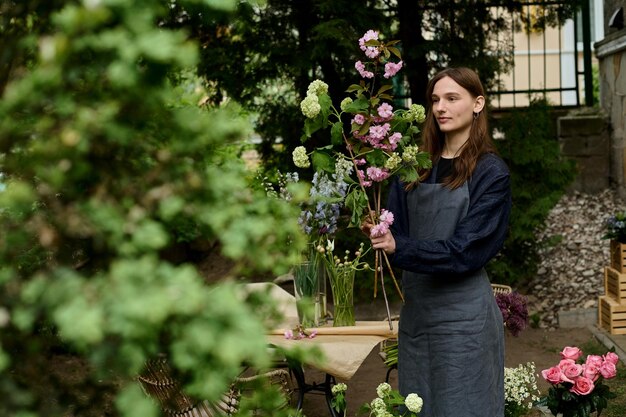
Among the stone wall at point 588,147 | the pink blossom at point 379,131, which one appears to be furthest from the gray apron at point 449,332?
the stone wall at point 588,147

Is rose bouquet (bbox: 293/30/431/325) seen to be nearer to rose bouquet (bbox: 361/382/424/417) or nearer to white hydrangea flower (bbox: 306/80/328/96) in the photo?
white hydrangea flower (bbox: 306/80/328/96)

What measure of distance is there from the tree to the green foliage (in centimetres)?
674

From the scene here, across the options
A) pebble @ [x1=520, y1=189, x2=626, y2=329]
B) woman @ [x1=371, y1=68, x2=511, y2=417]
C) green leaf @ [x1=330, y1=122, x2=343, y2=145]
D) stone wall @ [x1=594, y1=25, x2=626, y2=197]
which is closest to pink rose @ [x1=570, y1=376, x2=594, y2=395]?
woman @ [x1=371, y1=68, x2=511, y2=417]

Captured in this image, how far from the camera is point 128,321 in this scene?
1096 mm

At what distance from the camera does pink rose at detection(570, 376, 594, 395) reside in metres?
3.88

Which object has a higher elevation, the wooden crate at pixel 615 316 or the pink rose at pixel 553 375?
the pink rose at pixel 553 375

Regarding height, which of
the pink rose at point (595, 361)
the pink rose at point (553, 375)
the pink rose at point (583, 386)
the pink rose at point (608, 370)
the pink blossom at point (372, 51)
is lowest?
the pink rose at point (583, 386)

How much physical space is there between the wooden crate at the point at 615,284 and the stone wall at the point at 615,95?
2.51m

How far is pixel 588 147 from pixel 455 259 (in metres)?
7.51

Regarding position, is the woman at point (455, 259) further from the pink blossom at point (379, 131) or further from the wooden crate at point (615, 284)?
the wooden crate at point (615, 284)

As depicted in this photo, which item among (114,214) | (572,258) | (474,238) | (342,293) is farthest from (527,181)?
(114,214)

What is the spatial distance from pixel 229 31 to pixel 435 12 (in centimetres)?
192

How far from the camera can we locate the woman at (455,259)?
3.10m

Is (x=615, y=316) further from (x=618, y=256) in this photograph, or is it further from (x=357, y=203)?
(x=357, y=203)
